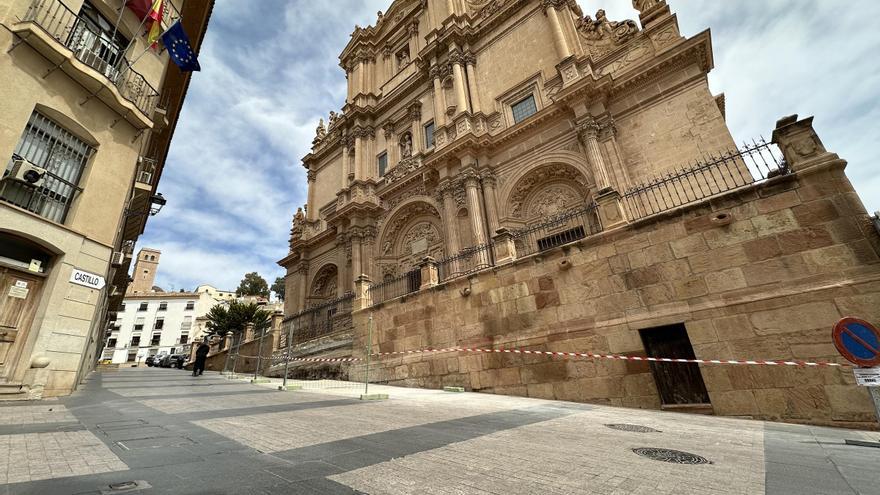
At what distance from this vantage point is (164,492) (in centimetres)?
225

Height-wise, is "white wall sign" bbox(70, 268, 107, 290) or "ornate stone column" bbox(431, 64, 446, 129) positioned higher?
"ornate stone column" bbox(431, 64, 446, 129)

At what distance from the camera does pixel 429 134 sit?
21953 millimetres

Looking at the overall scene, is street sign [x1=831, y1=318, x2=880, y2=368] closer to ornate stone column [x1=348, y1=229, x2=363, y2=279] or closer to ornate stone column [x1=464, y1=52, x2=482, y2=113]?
ornate stone column [x1=464, y1=52, x2=482, y2=113]

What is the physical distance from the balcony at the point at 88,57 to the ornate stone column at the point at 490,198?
1266cm

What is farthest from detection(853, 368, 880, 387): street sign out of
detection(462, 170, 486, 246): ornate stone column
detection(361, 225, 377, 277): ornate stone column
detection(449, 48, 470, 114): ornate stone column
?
detection(361, 225, 377, 277): ornate stone column

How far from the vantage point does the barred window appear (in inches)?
287

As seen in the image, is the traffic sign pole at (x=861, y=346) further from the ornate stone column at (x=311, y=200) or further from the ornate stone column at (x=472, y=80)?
the ornate stone column at (x=311, y=200)

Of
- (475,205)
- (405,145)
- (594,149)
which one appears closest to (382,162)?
(405,145)

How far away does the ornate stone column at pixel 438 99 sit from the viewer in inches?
794

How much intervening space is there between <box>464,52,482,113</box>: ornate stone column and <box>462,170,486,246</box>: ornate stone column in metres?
4.31

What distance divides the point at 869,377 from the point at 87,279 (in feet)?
45.1

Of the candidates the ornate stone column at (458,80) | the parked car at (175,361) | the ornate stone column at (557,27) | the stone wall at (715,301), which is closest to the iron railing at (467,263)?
the stone wall at (715,301)

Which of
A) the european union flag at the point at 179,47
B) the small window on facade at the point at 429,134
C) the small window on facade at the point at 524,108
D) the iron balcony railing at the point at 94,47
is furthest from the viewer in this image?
the small window on facade at the point at 429,134

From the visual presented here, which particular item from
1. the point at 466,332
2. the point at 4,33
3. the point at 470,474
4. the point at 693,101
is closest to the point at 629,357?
the point at 466,332
